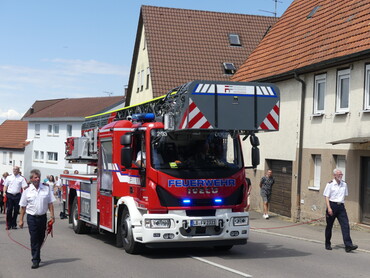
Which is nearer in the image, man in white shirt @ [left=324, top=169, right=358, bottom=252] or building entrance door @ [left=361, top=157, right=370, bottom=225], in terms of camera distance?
man in white shirt @ [left=324, top=169, right=358, bottom=252]

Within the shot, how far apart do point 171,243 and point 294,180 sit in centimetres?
1132

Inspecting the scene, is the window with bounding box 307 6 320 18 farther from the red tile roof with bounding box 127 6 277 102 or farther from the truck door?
the truck door

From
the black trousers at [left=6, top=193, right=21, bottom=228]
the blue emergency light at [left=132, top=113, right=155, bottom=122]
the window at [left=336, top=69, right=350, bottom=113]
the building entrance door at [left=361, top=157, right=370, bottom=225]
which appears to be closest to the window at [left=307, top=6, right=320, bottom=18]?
the window at [left=336, top=69, right=350, bottom=113]

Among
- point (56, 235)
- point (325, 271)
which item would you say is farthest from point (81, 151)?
point (325, 271)

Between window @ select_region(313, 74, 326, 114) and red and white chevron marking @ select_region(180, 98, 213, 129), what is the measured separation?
34.2ft

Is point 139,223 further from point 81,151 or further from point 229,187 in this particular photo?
point 81,151

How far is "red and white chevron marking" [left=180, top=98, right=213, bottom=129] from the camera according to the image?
10.8 metres

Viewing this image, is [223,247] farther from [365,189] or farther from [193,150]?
[365,189]

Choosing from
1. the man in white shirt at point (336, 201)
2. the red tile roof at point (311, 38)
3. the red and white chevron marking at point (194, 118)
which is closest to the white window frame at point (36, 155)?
the red tile roof at point (311, 38)

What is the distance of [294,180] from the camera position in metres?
22.0

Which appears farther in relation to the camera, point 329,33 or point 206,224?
point 329,33

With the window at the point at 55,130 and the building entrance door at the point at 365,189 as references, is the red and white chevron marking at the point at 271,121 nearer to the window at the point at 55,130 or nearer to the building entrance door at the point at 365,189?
the building entrance door at the point at 365,189

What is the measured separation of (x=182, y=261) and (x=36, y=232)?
2585mm

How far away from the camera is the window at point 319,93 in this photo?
67.5 feet
